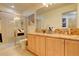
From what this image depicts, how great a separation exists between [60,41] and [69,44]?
0.24 metres

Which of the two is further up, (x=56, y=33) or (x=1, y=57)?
(x=56, y=33)

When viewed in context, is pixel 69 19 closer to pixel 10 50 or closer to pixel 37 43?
pixel 37 43

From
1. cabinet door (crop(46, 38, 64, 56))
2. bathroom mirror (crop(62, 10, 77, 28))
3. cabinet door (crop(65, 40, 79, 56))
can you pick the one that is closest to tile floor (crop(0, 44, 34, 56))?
cabinet door (crop(46, 38, 64, 56))

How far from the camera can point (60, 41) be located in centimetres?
257

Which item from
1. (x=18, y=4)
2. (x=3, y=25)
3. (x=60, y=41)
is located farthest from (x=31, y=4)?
(x=60, y=41)

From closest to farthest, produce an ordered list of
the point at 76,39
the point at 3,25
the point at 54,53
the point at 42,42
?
the point at 76,39 → the point at 3,25 → the point at 54,53 → the point at 42,42

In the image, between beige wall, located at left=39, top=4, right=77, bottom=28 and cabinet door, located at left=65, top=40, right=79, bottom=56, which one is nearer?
cabinet door, located at left=65, top=40, right=79, bottom=56

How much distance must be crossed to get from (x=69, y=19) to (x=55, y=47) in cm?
68

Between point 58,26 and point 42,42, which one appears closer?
point 58,26

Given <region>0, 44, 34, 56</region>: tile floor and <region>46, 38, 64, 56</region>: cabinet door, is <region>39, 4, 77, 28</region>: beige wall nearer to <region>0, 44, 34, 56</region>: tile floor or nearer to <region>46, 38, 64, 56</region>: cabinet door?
<region>46, 38, 64, 56</region>: cabinet door

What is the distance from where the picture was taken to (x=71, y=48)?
235 cm

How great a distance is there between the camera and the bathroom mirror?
8.14 ft

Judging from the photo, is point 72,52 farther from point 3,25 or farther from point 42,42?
point 3,25

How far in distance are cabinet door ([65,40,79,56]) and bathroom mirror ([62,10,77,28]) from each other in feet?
1.15
